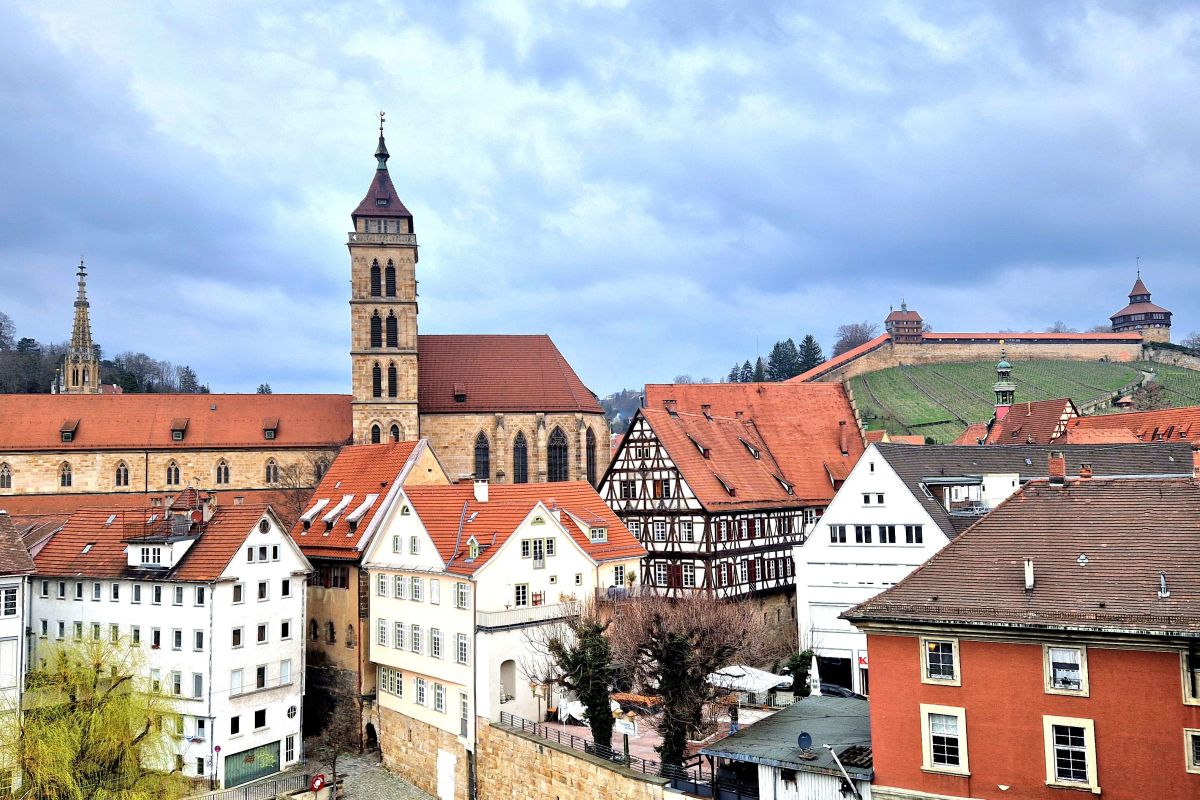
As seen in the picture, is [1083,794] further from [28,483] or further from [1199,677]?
[28,483]

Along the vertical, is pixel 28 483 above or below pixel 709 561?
above

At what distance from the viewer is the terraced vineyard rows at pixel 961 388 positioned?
109m

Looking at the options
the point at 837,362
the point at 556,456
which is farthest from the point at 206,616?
the point at 837,362

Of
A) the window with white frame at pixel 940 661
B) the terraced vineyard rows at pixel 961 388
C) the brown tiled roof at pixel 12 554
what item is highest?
the terraced vineyard rows at pixel 961 388

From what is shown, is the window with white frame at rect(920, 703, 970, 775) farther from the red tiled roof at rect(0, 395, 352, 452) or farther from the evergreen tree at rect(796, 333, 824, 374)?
the evergreen tree at rect(796, 333, 824, 374)

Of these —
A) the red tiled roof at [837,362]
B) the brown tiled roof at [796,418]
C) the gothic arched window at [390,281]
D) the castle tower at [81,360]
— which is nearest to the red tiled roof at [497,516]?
the brown tiled roof at [796,418]

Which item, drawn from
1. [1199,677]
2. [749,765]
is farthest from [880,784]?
[1199,677]

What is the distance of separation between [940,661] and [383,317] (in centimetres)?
5390

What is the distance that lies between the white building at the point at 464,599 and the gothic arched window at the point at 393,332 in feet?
99.4

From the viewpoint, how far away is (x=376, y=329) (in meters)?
68.7

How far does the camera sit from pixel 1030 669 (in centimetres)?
2041

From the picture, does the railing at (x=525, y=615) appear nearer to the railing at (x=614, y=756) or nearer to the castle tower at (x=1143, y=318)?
the railing at (x=614, y=756)

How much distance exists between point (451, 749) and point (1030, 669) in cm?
2138

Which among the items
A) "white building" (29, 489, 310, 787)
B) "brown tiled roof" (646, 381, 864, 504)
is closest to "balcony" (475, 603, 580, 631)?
"white building" (29, 489, 310, 787)
